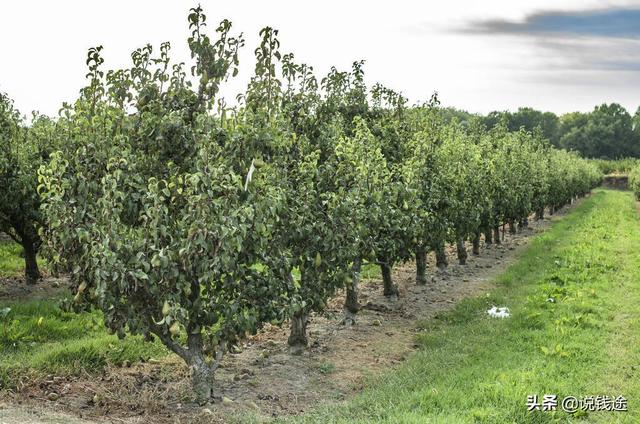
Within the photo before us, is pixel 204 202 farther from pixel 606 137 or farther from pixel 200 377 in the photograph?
pixel 606 137

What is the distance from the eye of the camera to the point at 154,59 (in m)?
8.16

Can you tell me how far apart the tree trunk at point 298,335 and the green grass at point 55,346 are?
2.04 metres

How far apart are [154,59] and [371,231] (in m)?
5.12

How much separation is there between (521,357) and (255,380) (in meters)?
4.15

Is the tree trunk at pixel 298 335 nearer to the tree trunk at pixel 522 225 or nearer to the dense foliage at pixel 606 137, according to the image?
the tree trunk at pixel 522 225

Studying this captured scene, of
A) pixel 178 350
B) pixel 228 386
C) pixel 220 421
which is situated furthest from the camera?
pixel 228 386

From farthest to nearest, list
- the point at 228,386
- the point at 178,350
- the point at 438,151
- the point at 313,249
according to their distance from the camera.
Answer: the point at 438,151, the point at 313,249, the point at 228,386, the point at 178,350

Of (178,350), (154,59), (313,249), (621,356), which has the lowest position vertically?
(621,356)

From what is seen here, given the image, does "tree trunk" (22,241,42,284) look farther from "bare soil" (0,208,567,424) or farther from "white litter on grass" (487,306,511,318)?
Answer: "white litter on grass" (487,306,511,318)

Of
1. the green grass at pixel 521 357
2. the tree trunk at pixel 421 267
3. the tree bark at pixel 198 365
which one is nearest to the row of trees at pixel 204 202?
the tree bark at pixel 198 365

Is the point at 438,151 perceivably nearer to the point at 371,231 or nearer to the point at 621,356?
the point at 371,231

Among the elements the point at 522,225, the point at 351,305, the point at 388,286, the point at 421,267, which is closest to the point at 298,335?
the point at 351,305

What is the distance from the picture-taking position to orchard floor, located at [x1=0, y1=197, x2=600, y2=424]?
744 centimetres

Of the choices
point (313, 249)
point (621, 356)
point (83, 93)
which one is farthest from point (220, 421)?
point (621, 356)
